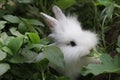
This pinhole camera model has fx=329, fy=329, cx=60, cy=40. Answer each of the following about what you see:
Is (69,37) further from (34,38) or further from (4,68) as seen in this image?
(4,68)

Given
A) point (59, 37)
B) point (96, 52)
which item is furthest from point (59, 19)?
point (96, 52)

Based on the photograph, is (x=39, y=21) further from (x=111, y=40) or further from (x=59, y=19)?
(x=111, y=40)

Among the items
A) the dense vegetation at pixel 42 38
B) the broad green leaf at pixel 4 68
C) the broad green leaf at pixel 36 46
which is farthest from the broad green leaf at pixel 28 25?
the broad green leaf at pixel 4 68

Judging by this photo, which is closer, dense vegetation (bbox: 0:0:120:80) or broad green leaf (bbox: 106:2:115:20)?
dense vegetation (bbox: 0:0:120:80)

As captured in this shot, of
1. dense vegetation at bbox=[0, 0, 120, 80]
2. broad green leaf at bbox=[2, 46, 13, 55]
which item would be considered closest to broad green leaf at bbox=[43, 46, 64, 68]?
dense vegetation at bbox=[0, 0, 120, 80]

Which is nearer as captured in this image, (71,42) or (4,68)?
(4,68)

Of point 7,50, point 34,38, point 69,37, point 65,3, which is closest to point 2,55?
point 7,50

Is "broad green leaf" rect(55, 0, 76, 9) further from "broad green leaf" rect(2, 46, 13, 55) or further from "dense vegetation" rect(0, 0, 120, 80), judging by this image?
"broad green leaf" rect(2, 46, 13, 55)

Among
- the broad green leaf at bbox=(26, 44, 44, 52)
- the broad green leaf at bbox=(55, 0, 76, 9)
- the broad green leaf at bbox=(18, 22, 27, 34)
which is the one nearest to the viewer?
the broad green leaf at bbox=(26, 44, 44, 52)
